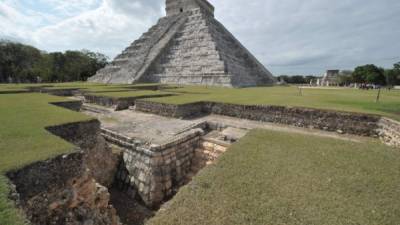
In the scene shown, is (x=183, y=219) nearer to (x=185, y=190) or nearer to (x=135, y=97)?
(x=185, y=190)

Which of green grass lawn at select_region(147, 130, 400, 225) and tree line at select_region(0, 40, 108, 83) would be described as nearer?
green grass lawn at select_region(147, 130, 400, 225)

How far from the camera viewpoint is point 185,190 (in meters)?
2.76

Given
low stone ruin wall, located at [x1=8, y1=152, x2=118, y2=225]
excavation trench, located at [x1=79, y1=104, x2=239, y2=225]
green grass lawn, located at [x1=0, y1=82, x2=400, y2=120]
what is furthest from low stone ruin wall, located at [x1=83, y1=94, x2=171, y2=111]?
low stone ruin wall, located at [x1=8, y1=152, x2=118, y2=225]

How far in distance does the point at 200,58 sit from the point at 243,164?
21987 mm

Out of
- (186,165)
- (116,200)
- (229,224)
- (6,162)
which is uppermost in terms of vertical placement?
(6,162)

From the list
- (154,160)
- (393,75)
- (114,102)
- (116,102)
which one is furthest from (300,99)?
(393,75)

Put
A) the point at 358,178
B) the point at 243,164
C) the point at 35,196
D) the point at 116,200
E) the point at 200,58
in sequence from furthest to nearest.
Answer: the point at 200,58
the point at 116,200
the point at 243,164
the point at 358,178
the point at 35,196

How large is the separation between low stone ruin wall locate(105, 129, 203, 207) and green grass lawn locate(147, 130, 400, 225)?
73.0 inches

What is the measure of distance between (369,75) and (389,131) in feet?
156

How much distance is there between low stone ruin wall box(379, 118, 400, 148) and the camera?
535cm

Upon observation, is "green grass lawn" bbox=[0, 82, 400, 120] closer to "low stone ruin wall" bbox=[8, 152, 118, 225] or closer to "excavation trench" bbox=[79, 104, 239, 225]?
"excavation trench" bbox=[79, 104, 239, 225]

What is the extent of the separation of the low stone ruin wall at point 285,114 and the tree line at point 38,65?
39.1 metres

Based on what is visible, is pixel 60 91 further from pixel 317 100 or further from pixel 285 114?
pixel 317 100

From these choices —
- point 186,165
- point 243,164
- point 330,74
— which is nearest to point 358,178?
point 243,164
